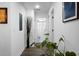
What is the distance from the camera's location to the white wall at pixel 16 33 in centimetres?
171

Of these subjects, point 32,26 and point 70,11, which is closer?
point 70,11

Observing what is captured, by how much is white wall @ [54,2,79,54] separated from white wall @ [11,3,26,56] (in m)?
0.44

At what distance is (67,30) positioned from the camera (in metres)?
1.69

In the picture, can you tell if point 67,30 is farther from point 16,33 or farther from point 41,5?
point 16,33

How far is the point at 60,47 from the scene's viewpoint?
174cm

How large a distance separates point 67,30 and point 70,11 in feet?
0.81

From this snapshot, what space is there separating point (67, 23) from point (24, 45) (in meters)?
0.65

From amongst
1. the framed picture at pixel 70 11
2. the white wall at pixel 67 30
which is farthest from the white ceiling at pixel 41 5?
the framed picture at pixel 70 11

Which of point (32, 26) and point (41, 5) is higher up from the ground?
point (41, 5)

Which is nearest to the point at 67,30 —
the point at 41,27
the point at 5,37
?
the point at 41,27

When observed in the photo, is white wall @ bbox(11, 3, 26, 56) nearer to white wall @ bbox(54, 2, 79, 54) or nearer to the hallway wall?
the hallway wall

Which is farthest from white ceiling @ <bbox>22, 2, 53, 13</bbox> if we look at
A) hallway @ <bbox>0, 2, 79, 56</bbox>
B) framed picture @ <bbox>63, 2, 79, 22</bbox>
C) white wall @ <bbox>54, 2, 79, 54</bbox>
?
framed picture @ <bbox>63, 2, 79, 22</bbox>

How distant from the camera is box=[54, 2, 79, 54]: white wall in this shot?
5.26 ft

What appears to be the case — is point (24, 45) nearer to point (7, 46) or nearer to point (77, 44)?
point (7, 46)
